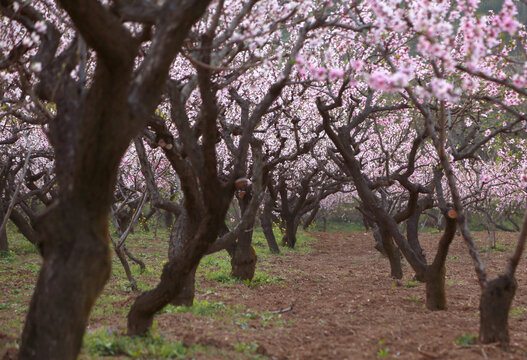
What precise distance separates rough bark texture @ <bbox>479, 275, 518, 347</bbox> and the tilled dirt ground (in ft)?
0.51

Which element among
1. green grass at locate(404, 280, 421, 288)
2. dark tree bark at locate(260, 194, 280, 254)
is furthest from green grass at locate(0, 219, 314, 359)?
green grass at locate(404, 280, 421, 288)

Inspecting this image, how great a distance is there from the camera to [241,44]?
311 inches

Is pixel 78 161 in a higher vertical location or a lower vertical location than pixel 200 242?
higher

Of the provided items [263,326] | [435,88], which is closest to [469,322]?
[263,326]

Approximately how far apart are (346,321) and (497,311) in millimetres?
3073

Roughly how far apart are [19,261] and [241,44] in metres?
13.5

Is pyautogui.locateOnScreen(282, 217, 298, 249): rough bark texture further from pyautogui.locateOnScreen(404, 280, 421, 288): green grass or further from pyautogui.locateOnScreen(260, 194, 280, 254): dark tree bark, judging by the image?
pyautogui.locateOnScreen(404, 280, 421, 288): green grass

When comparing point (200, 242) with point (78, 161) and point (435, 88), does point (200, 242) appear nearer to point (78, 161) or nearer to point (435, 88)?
point (78, 161)

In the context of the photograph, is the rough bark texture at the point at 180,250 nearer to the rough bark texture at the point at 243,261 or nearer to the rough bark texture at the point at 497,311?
the rough bark texture at the point at 243,261

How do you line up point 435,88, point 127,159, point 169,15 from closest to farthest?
point 169,15 → point 435,88 → point 127,159

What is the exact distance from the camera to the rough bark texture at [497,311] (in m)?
6.44

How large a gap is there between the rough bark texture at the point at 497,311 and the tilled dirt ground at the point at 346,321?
155 mm

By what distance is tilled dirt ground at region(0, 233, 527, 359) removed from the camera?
6.77 metres

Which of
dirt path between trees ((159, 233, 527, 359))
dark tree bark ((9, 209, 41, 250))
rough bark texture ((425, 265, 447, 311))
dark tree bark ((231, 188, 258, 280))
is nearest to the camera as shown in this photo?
dirt path between trees ((159, 233, 527, 359))
